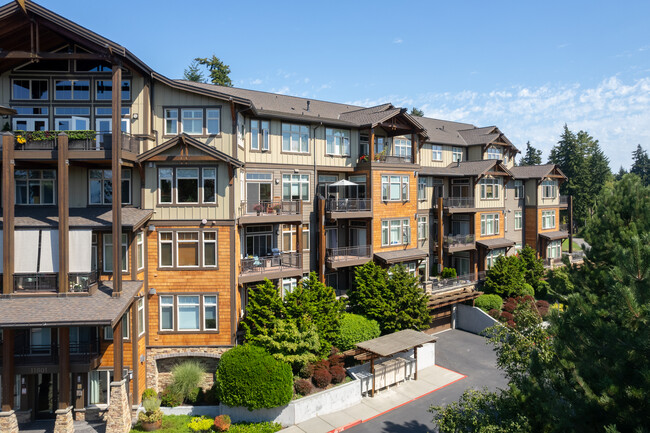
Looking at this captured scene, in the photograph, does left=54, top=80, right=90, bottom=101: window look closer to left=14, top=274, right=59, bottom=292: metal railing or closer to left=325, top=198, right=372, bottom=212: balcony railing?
left=14, top=274, right=59, bottom=292: metal railing

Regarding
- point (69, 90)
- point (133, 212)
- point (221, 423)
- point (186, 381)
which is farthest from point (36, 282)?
point (221, 423)

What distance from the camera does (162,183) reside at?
64.8 feet

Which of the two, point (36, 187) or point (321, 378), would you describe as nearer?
point (321, 378)

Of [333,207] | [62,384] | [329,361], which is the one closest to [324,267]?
[333,207]

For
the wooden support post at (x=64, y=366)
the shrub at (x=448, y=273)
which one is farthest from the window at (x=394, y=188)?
the wooden support post at (x=64, y=366)

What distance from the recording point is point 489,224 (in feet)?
117

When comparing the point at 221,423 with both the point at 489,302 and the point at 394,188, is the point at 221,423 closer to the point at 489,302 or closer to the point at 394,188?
the point at 394,188

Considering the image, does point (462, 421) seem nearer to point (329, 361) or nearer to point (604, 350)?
point (604, 350)

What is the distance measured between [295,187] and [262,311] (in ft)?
28.5

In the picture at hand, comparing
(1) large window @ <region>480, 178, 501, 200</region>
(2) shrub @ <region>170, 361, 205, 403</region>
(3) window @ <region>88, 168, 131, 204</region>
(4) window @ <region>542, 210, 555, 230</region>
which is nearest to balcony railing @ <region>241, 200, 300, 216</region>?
(3) window @ <region>88, 168, 131, 204</region>

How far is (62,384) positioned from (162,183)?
930 cm

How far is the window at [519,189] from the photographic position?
39.2 metres

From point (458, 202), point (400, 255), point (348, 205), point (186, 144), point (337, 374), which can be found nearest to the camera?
point (186, 144)

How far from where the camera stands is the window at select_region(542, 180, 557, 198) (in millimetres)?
39881
